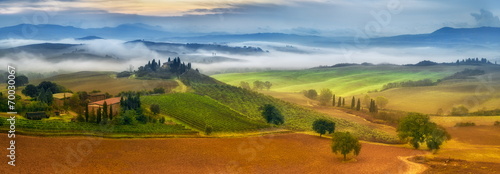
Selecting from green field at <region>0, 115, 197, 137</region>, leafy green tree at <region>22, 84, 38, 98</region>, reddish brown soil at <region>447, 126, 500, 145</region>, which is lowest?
reddish brown soil at <region>447, 126, 500, 145</region>

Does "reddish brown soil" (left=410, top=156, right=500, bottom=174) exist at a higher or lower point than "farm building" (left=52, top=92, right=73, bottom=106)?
lower

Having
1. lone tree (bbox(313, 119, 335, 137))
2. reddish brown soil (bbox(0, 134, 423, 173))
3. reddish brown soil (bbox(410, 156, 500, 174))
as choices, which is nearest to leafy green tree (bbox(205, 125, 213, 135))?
reddish brown soil (bbox(0, 134, 423, 173))

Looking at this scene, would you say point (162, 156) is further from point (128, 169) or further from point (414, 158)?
point (414, 158)

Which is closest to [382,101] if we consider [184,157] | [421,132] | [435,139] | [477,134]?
[477,134]

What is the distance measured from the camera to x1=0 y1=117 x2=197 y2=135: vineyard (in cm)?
4956

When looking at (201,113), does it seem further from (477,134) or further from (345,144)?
(477,134)

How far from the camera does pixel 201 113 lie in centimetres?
7888

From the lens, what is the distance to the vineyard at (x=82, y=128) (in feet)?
163

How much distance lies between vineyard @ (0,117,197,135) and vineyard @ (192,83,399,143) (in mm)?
24885

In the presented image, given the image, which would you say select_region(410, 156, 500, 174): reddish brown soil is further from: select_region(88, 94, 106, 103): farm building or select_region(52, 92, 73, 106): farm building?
select_region(88, 94, 106, 103): farm building

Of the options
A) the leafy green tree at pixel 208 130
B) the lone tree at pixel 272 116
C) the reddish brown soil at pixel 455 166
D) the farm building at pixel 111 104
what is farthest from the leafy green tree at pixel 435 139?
the farm building at pixel 111 104

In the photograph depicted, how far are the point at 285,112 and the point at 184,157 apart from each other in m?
55.6

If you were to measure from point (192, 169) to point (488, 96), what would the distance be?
421 ft

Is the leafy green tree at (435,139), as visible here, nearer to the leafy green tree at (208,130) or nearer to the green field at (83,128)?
the leafy green tree at (208,130)
